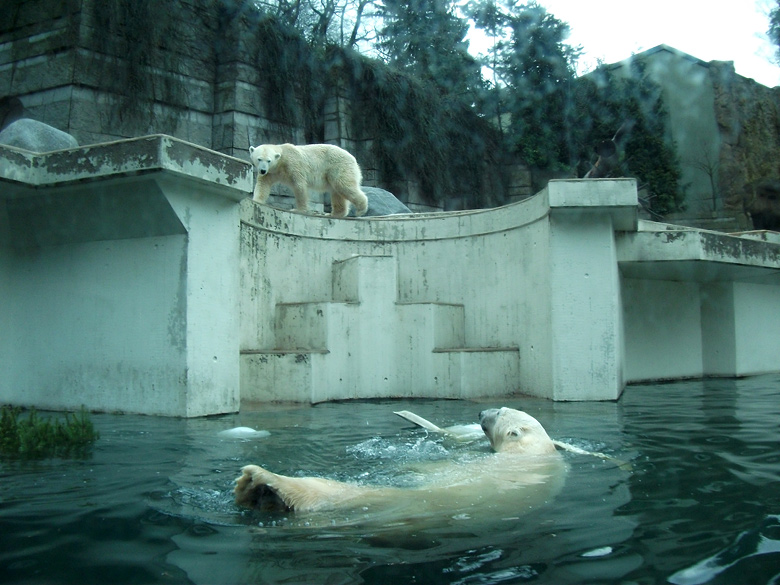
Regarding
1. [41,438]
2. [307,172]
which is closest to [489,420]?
[41,438]

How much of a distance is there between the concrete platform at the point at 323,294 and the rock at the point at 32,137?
1.34 m

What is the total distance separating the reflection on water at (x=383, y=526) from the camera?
2227 mm

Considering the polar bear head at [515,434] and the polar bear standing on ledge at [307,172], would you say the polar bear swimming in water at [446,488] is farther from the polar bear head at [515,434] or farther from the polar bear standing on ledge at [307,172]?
the polar bear standing on ledge at [307,172]

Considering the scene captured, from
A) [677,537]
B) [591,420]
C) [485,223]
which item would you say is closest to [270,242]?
[485,223]

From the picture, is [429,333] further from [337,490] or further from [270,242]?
[337,490]

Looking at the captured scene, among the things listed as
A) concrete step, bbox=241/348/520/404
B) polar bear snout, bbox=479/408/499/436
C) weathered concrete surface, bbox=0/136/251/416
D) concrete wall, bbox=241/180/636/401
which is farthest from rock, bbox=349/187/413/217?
polar bear snout, bbox=479/408/499/436

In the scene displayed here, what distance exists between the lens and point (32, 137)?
7676 mm

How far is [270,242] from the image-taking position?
797 centimetres

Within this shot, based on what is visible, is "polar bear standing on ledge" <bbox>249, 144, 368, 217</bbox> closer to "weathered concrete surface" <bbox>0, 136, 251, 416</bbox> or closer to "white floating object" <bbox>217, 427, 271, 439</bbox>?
"weathered concrete surface" <bbox>0, 136, 251, 416</bbox>

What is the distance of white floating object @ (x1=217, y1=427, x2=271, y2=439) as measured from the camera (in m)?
5.02

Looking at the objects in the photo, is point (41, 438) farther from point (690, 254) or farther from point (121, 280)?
point (690, 254)

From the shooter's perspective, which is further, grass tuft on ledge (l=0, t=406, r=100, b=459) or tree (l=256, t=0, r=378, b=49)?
tree (l=256, t=0, r=378, b=49)

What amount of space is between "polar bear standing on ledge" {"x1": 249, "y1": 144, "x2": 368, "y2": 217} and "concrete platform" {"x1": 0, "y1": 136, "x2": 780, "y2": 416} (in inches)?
24.2

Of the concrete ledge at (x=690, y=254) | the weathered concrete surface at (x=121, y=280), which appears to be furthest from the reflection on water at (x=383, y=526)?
the concrete ledge at (x=690, y=254)
